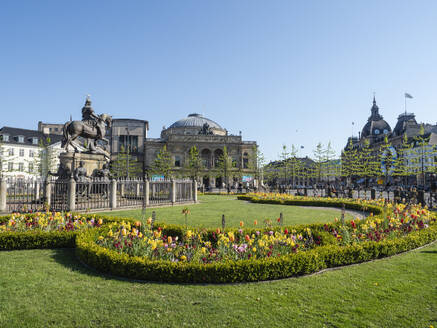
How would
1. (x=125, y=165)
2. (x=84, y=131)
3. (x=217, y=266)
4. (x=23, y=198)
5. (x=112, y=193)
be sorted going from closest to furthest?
1. (x=217, y=266)
2. (x=23, y=198)
3. (x=112, y=193)
4. (x=84, y=131)
5. (x=125, y=165)

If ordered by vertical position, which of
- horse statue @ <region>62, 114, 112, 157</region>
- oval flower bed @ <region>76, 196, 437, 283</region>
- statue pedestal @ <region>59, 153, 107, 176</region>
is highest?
horse statue @ <region>62, 114, 112, 157</region>

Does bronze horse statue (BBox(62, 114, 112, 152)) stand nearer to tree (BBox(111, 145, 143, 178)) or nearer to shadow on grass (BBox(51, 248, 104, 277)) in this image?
shadow on grass (BBox(51, 248, 104, 277))

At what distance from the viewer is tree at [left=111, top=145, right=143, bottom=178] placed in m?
60.1

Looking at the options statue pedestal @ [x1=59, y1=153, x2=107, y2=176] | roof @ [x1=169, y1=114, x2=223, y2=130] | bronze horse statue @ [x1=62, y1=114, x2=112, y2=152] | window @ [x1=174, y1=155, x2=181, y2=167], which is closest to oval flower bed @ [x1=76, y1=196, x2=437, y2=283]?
statue pedestal @ [x1=59, y1=153, x2=107, y2=176]

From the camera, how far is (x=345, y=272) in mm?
6367

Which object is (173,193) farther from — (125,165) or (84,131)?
(125,165)

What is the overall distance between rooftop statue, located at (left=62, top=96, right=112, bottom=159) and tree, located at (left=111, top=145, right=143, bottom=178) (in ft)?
135

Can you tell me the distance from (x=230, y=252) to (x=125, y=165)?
197 ft

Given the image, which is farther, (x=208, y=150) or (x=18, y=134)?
(x=208, y=150)

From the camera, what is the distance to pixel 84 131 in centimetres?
1739

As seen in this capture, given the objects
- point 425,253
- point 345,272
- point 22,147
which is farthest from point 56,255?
point 22,147

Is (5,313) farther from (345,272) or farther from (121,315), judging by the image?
(345,272)

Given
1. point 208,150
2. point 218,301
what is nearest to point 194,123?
point 208,150

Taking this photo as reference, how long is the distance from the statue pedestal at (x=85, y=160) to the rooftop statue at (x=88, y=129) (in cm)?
36
